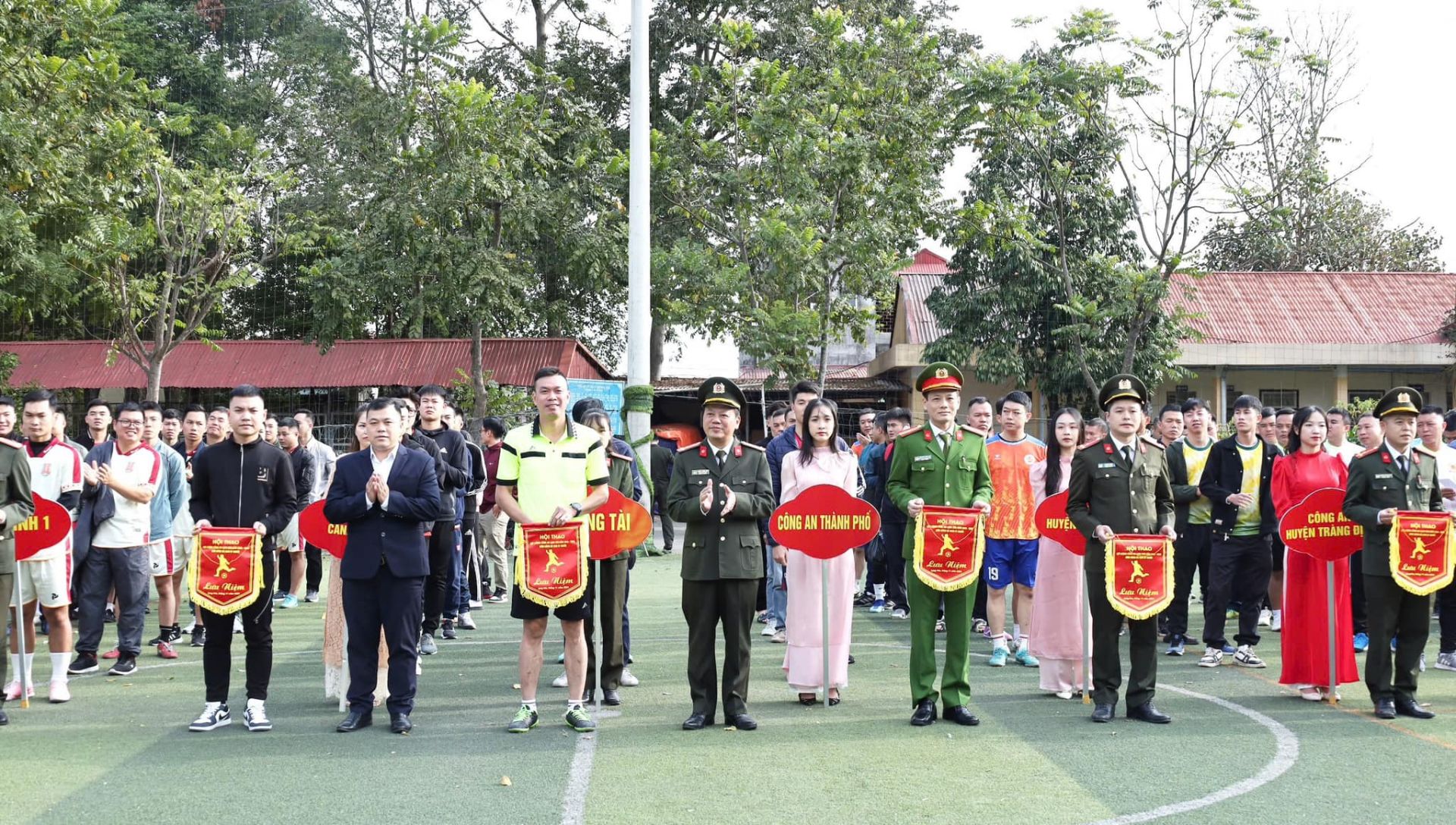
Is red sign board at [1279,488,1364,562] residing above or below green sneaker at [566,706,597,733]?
above

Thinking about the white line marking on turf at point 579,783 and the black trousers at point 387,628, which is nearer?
the white line marking on turf at point 579,783

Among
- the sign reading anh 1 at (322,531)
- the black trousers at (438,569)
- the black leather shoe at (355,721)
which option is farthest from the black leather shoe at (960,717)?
the black trousers at (438,569)

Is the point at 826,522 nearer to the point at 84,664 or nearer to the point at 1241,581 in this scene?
the point at 1241,581

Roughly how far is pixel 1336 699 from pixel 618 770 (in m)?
4.43

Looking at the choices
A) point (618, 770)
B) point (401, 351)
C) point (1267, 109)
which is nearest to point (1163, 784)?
point (618, 770)

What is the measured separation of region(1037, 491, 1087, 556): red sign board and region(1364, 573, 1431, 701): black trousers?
1.62 metres

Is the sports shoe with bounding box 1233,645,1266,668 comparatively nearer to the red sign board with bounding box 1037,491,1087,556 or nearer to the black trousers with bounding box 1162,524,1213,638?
the black trousers with bounding box 1162,524,1213,638

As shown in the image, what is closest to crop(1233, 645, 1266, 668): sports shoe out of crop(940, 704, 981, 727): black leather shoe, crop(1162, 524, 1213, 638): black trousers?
crop(1162, 524, 1213, 638): black trousers

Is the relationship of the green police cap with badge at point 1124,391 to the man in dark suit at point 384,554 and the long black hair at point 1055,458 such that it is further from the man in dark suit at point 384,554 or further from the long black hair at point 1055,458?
the man in dark suit at point 384,554

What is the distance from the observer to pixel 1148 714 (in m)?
7.07

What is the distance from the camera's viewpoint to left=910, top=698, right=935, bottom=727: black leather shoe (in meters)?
7.01

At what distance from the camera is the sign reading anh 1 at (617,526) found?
7.41 m

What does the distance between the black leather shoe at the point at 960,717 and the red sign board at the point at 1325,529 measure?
2.30 meters

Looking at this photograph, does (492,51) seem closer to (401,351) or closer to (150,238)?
(401,351)
